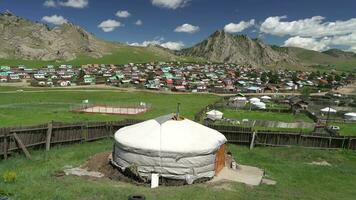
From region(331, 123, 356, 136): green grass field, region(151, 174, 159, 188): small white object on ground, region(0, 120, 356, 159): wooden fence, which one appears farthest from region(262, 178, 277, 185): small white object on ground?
region(331, 123, 356, 136): green grass field

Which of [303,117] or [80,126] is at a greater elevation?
[80,126]

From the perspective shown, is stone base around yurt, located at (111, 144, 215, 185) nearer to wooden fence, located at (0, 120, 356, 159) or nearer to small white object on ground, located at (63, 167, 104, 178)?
small white object on ground, located at (63, 167, 104, 178)

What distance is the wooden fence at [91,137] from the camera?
1883 centimetres

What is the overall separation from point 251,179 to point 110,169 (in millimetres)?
6404

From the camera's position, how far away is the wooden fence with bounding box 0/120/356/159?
18828 mm

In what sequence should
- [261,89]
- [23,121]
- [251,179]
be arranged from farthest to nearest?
[261,89], [23,121], [251,179]

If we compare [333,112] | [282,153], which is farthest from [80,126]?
[333,112]

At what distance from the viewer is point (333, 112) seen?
2657 inches

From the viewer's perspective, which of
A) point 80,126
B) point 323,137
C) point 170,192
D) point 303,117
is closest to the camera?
point 170,192

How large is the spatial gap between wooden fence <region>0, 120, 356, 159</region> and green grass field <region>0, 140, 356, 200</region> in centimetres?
54

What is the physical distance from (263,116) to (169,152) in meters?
46.5

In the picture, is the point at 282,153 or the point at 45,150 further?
the point at 282,153

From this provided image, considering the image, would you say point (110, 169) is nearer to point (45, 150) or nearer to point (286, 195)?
point (45, 150)

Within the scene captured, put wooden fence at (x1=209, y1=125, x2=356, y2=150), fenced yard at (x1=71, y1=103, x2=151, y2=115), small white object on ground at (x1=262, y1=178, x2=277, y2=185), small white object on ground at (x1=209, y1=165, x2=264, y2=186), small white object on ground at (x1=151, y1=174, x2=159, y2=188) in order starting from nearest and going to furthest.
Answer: small white object on ground at (x1=151, y1=174, x2=159, y2=188) → small white object on ground at (x1=209, y1=165, x2=264, y2=186) → small white object on ground at (x1=262, y1=178, x2=277, y2=185) → wooden fence at (x1=209, y1=125, x2=356, y2=150) → fenced yard at (x1=71, y1=103, x2=151, y2=115)
